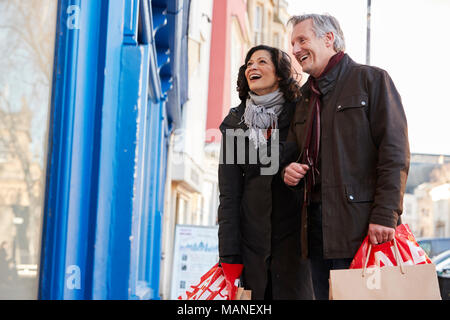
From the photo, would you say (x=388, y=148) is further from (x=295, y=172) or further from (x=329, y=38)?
(x=329, y=38)

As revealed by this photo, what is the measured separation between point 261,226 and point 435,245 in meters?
7.57

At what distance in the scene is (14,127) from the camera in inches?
78.2

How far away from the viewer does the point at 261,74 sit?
2672 mm

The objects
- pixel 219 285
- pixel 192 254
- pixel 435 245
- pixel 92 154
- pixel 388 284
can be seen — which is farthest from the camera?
pixel 435 245

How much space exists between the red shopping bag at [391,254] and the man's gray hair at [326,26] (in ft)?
2.60

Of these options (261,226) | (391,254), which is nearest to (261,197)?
(261,226)

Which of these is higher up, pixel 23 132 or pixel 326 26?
pixel 326 26

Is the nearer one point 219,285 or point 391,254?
point 391,254

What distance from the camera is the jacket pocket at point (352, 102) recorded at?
7.16ft

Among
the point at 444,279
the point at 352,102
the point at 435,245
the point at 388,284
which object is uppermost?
the point at 352,102

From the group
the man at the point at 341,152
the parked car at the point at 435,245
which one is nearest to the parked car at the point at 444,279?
the parked car at the point at 435,245

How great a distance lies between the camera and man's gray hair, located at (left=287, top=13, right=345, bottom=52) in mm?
2377

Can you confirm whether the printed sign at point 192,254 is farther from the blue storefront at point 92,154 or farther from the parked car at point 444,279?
the blue storefront at point 92,154
